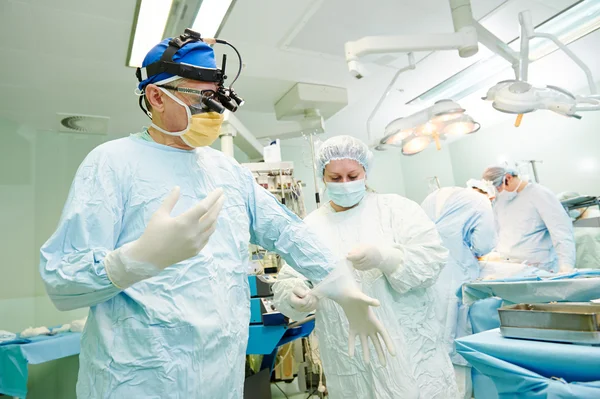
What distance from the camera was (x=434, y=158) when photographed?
261 inches

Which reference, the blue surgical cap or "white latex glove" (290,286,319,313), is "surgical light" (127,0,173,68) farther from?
"white latex glove" (290,286,319,313)

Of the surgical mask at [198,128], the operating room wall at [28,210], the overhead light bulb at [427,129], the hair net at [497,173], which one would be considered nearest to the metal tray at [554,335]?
the surgical mask at [198,128]

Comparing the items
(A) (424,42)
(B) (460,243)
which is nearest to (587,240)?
(B) (460,243)

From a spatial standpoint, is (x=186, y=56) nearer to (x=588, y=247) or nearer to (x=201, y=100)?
(x=201, y=100)

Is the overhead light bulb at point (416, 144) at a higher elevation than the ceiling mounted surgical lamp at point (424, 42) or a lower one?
lower

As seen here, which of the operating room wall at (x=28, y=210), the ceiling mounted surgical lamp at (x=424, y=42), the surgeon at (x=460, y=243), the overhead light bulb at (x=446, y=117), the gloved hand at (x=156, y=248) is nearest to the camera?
the gloved hand at (x=156, y=248)

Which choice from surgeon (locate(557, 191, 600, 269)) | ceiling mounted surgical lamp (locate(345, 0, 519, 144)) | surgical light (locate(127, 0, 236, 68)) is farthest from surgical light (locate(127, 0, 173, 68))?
surgeon (locate(557, 191, 600, 269))

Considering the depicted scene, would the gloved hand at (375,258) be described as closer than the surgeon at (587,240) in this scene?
Yes

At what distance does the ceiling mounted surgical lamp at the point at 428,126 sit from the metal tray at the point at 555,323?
170cm

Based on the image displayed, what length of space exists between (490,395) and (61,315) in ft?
13.5

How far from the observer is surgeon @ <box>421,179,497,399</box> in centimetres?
247

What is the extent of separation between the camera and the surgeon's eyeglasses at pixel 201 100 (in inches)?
46.1

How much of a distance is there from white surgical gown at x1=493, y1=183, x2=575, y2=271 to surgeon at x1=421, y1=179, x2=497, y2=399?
3.14 feet

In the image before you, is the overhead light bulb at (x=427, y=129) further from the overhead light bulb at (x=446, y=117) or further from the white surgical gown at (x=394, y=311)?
the white surgical gown at (x=394, y=311)
